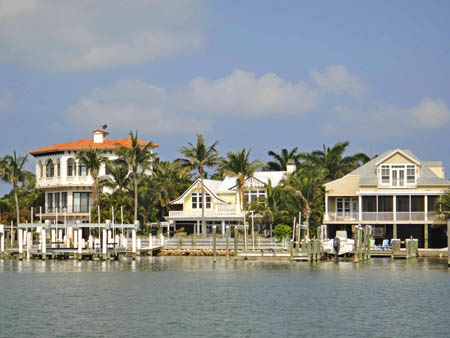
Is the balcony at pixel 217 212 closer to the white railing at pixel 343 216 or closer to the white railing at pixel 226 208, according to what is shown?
the white railing at pixel 226 208

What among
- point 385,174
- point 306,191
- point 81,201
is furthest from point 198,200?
point 385,174

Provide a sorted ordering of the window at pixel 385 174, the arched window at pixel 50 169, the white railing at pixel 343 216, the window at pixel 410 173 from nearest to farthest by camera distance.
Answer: the window at pixel 410 173
the window at pixel 385 174
the white railing at pixel 343 216
the arched window at pixel 50 169

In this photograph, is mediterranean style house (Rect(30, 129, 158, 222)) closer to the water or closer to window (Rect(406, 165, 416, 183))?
the water

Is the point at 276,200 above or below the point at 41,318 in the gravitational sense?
above

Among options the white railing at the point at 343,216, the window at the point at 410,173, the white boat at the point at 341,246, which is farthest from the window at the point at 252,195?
the window at the point at 410,173

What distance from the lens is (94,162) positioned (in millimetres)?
83125

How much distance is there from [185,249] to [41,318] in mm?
39610

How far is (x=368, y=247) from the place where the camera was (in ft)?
217

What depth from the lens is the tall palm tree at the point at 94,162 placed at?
3275 inches

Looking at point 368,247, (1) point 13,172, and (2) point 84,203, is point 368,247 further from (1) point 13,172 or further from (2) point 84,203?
(1) point 13,172

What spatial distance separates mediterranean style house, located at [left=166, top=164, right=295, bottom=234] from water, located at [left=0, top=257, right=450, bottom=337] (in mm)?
18744

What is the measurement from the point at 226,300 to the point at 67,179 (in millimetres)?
51338

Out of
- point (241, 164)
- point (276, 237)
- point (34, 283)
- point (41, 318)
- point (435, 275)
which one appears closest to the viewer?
point (41, 318)

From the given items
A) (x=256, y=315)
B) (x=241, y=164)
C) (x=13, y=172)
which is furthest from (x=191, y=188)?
(x=256, y=315)
